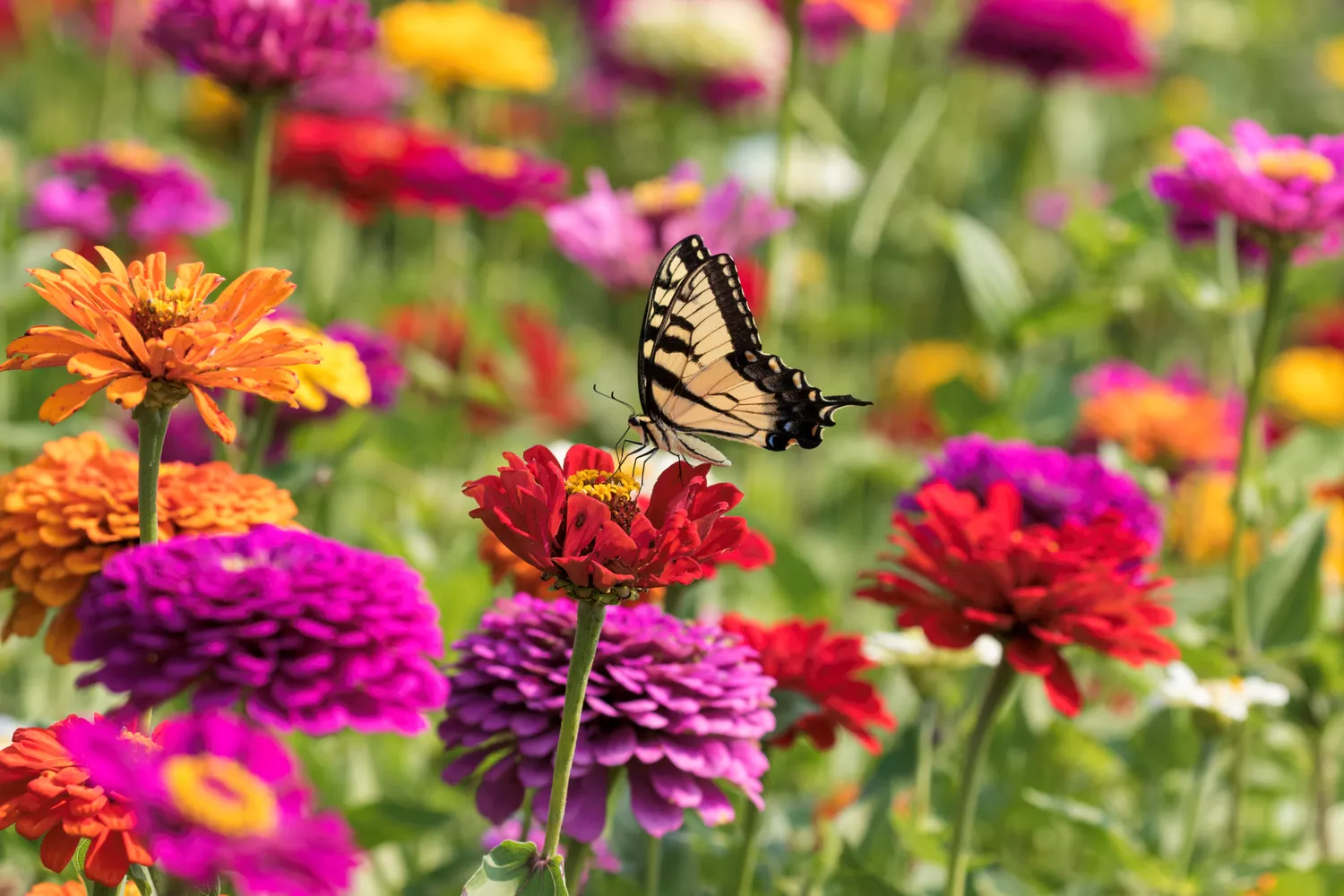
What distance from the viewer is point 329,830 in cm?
65

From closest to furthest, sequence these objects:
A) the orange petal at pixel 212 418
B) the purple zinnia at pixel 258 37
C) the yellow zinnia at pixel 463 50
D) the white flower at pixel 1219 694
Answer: the orange petal at pixel 212 418, the white flower at pixel 1219 694, the purple zinnia at pixel 258 37, the yellow zinnia at pixel 463 50

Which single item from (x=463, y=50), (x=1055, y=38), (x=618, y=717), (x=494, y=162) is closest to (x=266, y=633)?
(x=618, y=717)

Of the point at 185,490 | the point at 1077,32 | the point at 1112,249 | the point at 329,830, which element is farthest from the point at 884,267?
the point at 329,830

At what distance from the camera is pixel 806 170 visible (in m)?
2.73

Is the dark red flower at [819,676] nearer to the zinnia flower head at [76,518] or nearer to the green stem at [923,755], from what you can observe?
the green stem at [923,755]

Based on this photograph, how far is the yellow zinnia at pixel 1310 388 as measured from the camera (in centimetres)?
291

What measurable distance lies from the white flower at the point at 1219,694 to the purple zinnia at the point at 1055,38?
1.63 m

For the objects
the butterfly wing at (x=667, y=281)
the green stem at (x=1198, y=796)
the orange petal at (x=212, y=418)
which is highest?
the butterfly wing at (x=667, y=281)

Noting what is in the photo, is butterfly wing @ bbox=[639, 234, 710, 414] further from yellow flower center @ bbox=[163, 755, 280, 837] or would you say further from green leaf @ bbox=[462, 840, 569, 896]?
yellow flower center @ bbox=[163, 755, 280, 837]

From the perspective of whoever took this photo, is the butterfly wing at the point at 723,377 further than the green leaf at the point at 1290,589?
No

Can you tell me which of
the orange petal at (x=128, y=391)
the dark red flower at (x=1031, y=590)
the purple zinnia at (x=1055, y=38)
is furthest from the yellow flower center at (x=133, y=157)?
the purple zinnia at (x=1055, y=38)

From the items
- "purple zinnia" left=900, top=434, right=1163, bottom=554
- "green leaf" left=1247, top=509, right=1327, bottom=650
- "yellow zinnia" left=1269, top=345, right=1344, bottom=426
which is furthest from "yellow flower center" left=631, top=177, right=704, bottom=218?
"yellow zinnia" left=1269, top=345, right=1344, bottom=426

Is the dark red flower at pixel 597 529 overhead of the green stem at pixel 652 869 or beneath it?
overhead

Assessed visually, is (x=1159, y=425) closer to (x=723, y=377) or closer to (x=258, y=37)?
(x=723, y=377)
